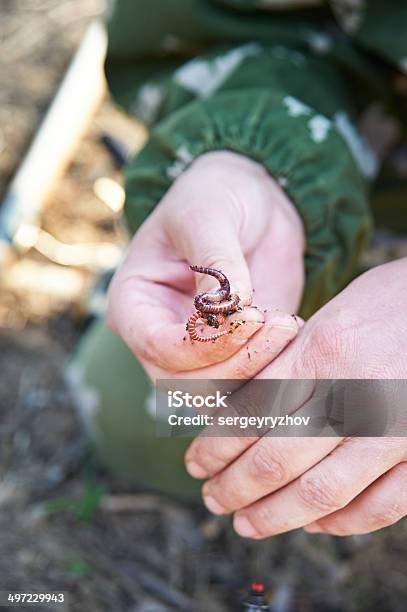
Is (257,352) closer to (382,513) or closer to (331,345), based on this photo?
(331,345)

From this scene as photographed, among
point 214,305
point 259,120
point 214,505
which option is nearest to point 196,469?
point 214,505

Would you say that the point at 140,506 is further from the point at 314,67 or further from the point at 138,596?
the point at 314,67

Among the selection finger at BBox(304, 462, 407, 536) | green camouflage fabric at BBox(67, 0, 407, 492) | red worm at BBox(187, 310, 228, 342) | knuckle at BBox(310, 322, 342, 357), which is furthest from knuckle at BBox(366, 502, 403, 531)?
green camouflage fabric at BBox(67, 0, 407, 492)

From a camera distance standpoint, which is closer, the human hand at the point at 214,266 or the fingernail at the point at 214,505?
the human hand at the point at 214,266

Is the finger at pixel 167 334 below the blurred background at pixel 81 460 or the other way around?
the other way around

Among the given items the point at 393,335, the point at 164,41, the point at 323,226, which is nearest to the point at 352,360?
the point at 393,335

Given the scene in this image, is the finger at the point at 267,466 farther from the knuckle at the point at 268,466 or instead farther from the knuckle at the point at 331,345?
the knuckle at the point at 331,345

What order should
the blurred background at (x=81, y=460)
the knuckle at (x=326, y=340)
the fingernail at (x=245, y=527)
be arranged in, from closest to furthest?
the knuckle at (x=326, y=340)
the fingernail at (x=245, y=527)
the blurred background at (x=81, y=460)

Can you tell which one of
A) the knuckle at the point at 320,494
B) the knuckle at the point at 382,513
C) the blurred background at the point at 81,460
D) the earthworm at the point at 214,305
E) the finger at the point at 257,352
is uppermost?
the earthworm at the point at 214,305

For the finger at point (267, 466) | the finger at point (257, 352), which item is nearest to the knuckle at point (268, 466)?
the finger at point (267, 466)
